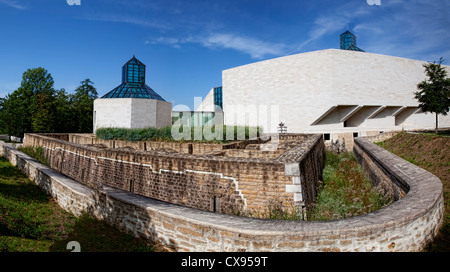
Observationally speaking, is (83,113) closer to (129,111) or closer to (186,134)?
(129,111)

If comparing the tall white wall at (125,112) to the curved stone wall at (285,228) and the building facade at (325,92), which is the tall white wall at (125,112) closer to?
the building facade at (325,92)

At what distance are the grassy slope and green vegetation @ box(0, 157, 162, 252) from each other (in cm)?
432

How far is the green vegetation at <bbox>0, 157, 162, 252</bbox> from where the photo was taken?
397 centimetres

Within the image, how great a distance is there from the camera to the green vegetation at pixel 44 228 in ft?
13.0

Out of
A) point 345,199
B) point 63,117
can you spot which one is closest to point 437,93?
point 345,199

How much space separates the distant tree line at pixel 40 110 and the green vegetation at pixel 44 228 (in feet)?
78.8

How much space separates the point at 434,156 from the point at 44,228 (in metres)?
13.6

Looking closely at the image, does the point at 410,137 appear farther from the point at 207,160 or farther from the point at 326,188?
the point at 207,160

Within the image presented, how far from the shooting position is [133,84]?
92.1 ft

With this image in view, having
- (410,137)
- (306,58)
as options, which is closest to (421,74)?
(306,58)

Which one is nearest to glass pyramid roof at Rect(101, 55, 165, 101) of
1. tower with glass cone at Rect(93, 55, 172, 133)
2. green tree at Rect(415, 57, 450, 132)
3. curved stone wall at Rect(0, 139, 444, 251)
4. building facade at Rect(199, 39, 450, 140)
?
tower with glass cone at Rect(93, 55, 172, 133)

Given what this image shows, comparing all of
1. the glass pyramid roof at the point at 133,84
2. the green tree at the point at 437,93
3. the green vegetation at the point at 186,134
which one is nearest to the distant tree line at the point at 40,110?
the glass pyramid roof at the point at 133,84

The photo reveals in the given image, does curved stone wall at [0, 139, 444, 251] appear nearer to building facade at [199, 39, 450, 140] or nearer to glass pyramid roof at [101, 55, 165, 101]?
glass pyramid roof at [101, 55, 165, 101]
